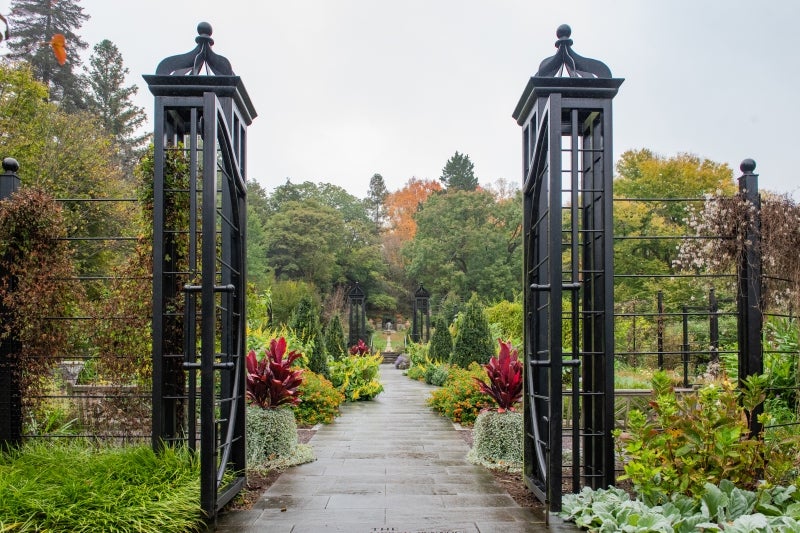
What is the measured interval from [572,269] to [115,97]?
2771 cm

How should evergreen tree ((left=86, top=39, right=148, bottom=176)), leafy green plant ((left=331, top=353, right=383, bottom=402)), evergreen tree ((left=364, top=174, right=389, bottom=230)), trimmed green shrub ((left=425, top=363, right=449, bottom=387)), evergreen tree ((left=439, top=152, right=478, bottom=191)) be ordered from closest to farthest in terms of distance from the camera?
leafy green plant ((left=331, top=353, right=383, bottom=402)) < trimmed green shrub ((left=425, top=363, right=449, bottom=387)) < evergreen tree ((left=86, top=39, right=148, bottom=176)) < evergreen tree ((left=439, top=152, right=478, bottom=191)) < evergreen tree ((left=364, top=174, right=389, bottom=230))

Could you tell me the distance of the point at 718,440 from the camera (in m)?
3.31

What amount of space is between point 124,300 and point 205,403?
182cm

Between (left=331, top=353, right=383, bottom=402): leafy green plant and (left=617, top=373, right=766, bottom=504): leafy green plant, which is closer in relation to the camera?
(left=617, top=373, right=766, bottom=504): leafy green plant

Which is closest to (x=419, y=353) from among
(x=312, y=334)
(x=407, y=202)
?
(x=312, y=334)

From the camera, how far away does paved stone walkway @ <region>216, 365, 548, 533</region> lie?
3.51m

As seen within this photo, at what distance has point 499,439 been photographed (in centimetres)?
534

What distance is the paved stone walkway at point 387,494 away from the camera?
351cm

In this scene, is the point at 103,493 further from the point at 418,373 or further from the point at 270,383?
the point at 418,373

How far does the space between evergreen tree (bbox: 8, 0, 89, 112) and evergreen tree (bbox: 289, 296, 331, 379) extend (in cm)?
1193

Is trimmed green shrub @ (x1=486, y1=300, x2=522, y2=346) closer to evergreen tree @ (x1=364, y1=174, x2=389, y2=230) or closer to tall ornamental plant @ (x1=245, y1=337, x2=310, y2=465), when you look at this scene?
tall ornamental plant @ (x1=245, y1=337, x2=310, y2=465)

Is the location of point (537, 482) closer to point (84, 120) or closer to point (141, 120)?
point (84, 120)

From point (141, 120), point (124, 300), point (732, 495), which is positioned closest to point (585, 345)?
point (732, 495)

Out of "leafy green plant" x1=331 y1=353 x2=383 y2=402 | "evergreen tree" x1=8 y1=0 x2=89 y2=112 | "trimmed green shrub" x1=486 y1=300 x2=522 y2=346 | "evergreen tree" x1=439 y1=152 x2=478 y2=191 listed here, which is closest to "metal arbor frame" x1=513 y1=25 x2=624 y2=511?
"leafy green plant" x1=331 y1=353 x2=383 y2=402
